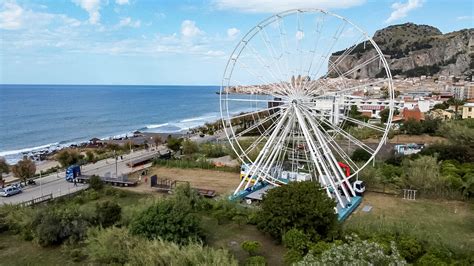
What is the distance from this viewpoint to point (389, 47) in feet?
625

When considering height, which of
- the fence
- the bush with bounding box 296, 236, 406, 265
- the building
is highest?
the building

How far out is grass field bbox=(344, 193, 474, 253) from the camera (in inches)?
729

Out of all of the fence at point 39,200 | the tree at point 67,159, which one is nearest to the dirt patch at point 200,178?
the fence at point 39,200

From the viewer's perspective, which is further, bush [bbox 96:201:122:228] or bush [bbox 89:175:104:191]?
bush [bbox 89:175:104:191]

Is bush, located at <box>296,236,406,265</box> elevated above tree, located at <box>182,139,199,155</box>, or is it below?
above

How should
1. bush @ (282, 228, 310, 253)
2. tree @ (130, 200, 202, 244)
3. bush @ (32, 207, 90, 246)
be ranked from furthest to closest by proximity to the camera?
1. bush @ (32, 207, 90, 246)
2. tree @ (130, 200, 202, 244)
3. bush @ (282, 228, 310, 253)

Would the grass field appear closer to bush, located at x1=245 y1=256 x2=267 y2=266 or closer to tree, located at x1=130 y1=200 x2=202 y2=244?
bush, located at x1=245 y1=256 x2=267 y2=266

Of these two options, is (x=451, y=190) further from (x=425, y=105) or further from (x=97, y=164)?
(x=425, y=105)

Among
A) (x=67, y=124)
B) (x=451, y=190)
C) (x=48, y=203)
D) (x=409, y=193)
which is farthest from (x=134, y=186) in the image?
(x=67, y=124)

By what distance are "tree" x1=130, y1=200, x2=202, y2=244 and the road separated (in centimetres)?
1432

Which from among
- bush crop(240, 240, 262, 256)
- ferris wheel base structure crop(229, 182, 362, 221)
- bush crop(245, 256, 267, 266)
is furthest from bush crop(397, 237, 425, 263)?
ferris wheel base structure crop(229, 182, 362, 221)

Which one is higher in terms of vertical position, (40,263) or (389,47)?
(389,47)

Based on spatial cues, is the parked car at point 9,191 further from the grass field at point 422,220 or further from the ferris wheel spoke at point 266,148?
the grass field at point 422,220

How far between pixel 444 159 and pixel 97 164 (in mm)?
32025
